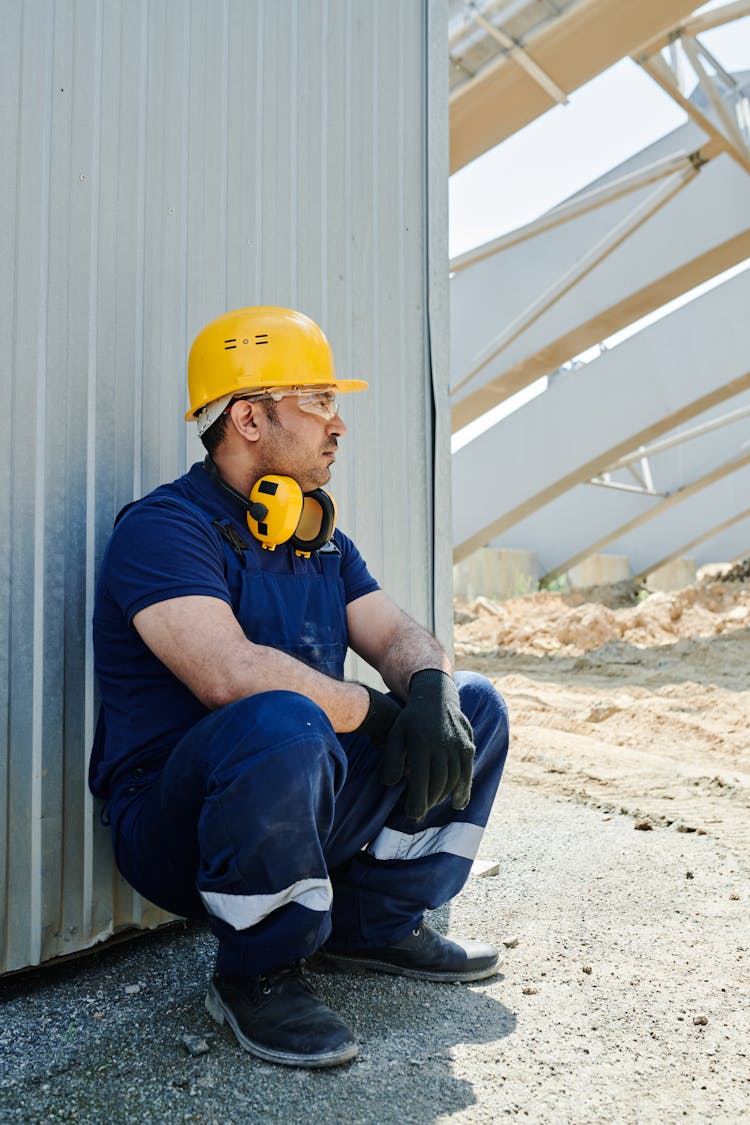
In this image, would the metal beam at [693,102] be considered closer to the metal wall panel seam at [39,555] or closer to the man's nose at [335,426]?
the man's nose at [335,426]

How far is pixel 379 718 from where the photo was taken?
2365 millimetres

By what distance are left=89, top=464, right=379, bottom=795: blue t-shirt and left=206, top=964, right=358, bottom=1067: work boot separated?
21.5 inches

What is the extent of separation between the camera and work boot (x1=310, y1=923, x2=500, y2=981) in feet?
8.20

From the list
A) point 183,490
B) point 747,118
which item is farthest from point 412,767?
point 747,118

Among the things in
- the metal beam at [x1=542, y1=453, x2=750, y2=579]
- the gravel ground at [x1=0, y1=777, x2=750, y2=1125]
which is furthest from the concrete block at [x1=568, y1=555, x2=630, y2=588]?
the gravel ground at [x1=0, y1=777, x2=750, y2=1125]

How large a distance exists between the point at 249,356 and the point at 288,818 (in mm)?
1247

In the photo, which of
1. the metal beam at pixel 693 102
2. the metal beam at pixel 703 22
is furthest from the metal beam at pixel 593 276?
the metal beam at pixel 703 22

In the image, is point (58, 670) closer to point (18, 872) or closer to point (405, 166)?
point (18, 872)

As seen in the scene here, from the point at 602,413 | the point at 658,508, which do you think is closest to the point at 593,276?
the point at 602,413

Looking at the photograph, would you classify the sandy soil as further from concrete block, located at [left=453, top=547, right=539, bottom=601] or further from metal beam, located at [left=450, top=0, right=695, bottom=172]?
metal beam, located at [left=450, top=0, right=695, bottom=172]

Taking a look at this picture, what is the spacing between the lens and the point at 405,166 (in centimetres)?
370

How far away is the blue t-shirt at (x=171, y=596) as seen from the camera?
2225 millimetres

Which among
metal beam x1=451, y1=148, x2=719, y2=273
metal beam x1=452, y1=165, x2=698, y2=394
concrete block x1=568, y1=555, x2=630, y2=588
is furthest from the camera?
concrete block x1=568, y1=555, x2=630, y2=588

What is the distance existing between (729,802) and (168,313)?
3.18 m
